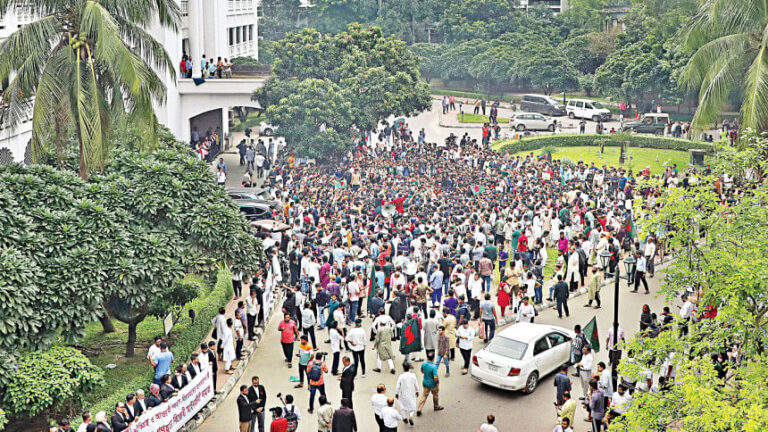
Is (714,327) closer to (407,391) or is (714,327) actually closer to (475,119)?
(407,391)

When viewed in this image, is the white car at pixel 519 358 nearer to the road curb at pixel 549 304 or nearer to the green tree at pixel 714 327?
the road curb at pixel 549 304

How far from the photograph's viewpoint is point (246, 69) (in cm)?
3797

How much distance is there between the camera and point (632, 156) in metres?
42.4

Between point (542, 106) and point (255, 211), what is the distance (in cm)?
3165

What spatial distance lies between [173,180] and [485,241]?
9.19 meters

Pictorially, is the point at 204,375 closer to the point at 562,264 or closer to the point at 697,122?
the point at 562,264

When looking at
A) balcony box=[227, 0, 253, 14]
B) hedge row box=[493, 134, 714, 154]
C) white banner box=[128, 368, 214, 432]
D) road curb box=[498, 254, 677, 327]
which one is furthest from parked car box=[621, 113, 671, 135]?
white banner box=[128, 368, 214, 432]

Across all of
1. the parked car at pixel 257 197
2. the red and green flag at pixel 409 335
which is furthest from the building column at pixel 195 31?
the red and green flag at pixel 409 335

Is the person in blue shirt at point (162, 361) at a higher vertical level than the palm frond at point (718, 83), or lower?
lower

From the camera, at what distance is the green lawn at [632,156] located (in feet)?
133

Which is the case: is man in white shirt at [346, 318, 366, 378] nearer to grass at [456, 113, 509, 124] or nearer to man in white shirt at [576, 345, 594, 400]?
man in white shirt at [576, 345, 594, 400]

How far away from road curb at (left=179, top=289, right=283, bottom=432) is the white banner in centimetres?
Result: 11

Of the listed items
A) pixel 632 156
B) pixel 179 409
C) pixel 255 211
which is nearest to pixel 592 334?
pixel 179 409

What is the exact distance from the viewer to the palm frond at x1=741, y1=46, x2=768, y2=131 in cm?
1934
